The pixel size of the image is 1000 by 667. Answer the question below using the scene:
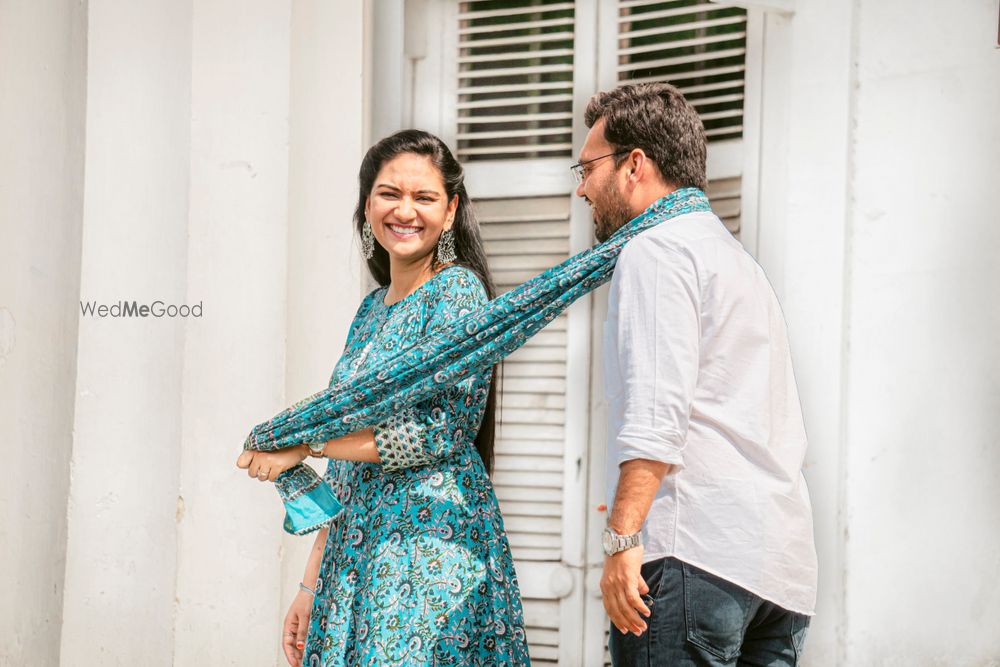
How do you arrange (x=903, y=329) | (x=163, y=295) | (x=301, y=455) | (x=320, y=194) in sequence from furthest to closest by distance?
1. (x=163, y=295)
2. (x=320, y=194)
3. (x=903, y=329)
4. (x=301, y=455)

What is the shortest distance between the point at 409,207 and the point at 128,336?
1.61m

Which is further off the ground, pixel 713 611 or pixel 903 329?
pixel 903 329

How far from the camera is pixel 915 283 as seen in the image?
3.18m

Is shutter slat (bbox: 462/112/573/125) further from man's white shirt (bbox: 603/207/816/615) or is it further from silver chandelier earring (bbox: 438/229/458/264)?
man's white shirt (bbox: 603/207/816/615)

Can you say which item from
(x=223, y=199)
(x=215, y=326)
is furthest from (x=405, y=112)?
(x=215, y=326)

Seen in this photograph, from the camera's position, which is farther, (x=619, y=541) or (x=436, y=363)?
(x=436, y=363)

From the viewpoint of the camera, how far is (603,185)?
187 cm

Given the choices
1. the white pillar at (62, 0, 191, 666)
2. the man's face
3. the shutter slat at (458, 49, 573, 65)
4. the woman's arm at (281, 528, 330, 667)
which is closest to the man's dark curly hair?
the man's face

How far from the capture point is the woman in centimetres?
205

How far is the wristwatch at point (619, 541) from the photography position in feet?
5.32

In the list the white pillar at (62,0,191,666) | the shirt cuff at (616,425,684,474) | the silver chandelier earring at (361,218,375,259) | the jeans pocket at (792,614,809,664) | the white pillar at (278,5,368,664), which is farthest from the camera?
the white pillar at (62,0,191,666)

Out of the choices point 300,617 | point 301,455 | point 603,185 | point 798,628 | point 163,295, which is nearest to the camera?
point 798,628

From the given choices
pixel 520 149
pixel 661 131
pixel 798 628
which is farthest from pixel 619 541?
pixel 520 149

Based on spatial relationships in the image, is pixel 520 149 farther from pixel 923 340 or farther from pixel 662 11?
pixel 923 340
